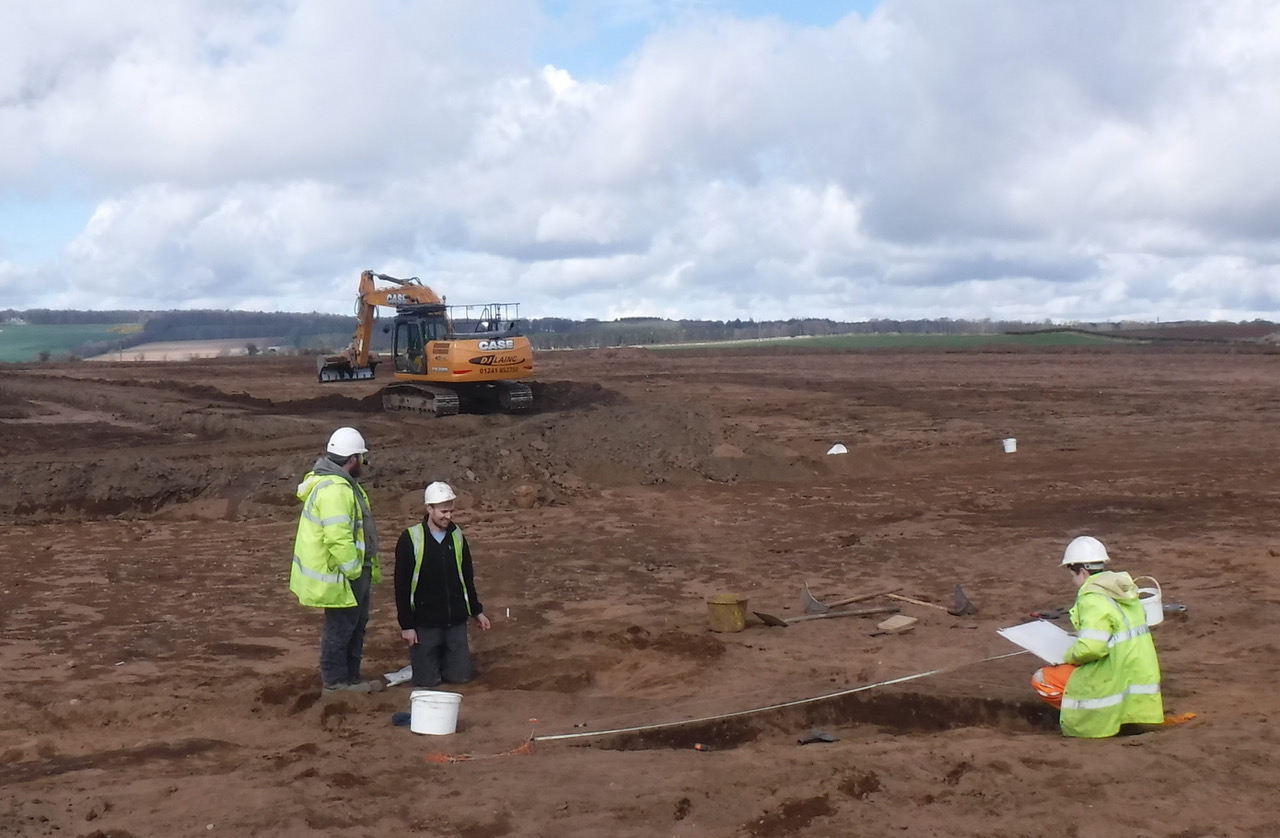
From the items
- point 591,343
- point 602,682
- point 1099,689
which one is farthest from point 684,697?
point 591,343

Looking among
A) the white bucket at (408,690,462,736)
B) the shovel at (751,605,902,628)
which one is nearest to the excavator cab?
the shovel at (751,605,902,628)

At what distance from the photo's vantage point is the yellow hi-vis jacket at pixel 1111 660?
6.46 meters

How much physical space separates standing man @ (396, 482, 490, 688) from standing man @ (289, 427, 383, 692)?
27cm

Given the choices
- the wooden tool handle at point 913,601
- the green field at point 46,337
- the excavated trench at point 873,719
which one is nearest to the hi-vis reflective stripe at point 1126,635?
the excavated trench at point 873,719

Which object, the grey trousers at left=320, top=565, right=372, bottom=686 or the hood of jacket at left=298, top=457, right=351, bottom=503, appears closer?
the hood of jacket at left=298, top=457, right=351, bottom=503

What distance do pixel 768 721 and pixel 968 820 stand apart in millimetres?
2367

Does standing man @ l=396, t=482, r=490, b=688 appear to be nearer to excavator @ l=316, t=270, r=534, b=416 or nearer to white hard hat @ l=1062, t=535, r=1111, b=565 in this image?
white hard hat @ l=1062, t=535, r=1111, b=565

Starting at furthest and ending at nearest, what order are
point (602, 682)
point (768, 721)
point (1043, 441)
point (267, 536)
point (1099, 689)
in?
point (1043, 441)
point (267, 536)
point (602, 682)
point (768, 721)
point (1099, 689)

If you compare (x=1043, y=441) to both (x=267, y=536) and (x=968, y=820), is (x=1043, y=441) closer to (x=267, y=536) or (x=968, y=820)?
(x=267, y=536)

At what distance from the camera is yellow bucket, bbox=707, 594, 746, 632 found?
9836mm

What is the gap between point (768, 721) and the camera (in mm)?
7508

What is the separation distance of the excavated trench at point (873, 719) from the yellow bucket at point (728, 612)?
210cm

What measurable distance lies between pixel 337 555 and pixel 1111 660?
16.1ft

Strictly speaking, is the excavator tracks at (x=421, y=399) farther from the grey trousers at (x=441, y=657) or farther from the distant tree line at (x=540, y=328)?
the distant tree line at (x=540, y=328)
